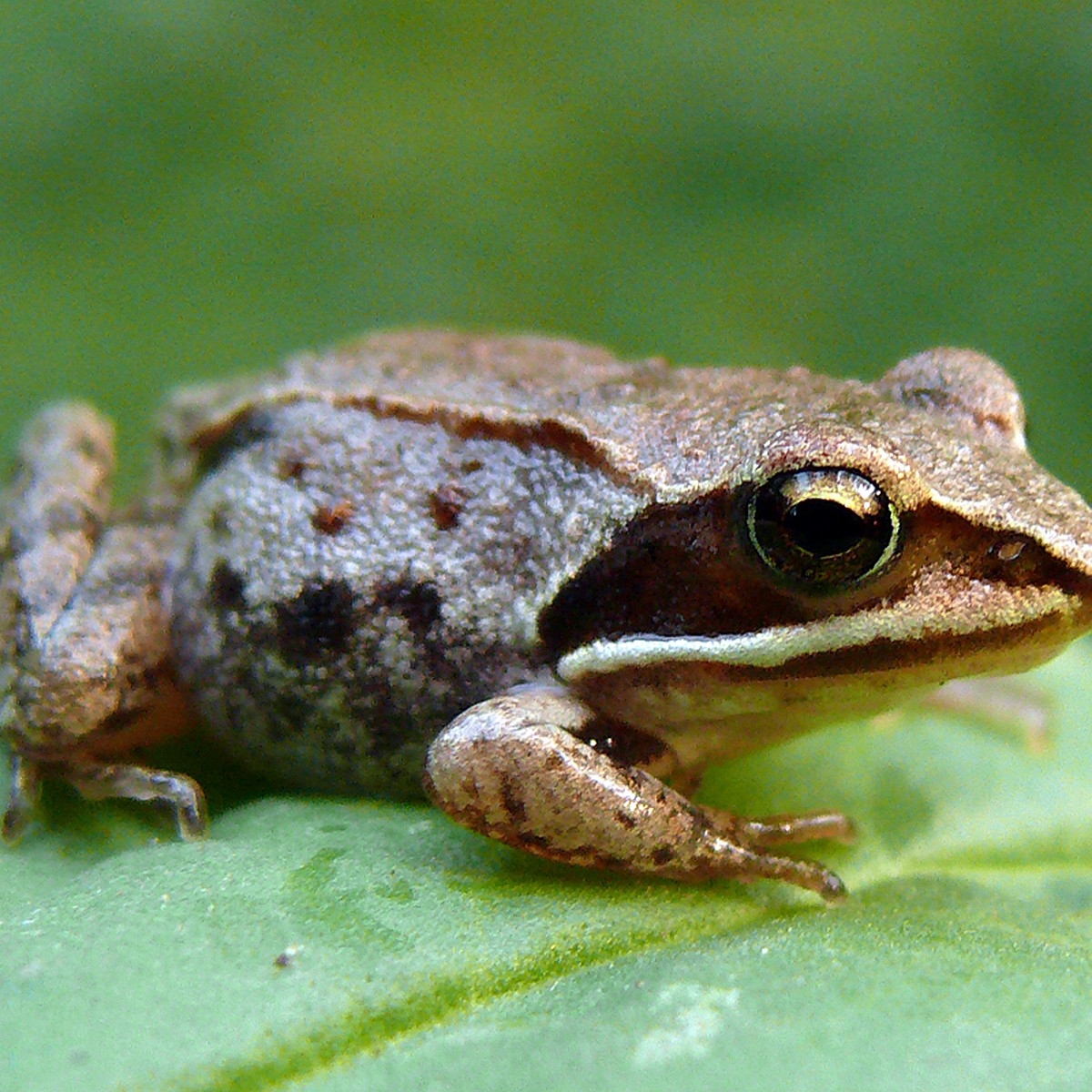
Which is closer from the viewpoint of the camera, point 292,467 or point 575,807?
point 575,807

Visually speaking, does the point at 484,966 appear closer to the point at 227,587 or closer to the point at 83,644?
the point at 227,587

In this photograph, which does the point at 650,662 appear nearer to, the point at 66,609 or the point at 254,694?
the point at 254,694

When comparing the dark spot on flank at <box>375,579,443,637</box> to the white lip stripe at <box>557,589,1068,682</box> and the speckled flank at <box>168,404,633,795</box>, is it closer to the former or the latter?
the speckled flank at <box>168,404,633,795</box>

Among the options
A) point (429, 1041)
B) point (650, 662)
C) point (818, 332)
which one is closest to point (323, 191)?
point (818, 332)

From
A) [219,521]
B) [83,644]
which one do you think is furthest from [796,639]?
[83,644]

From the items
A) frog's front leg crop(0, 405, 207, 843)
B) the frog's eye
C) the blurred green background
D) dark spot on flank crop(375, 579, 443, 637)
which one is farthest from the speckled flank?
the blurred green background

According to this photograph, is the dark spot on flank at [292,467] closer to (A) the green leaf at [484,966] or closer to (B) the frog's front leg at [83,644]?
(B) the frog's front leg at [83,644]
